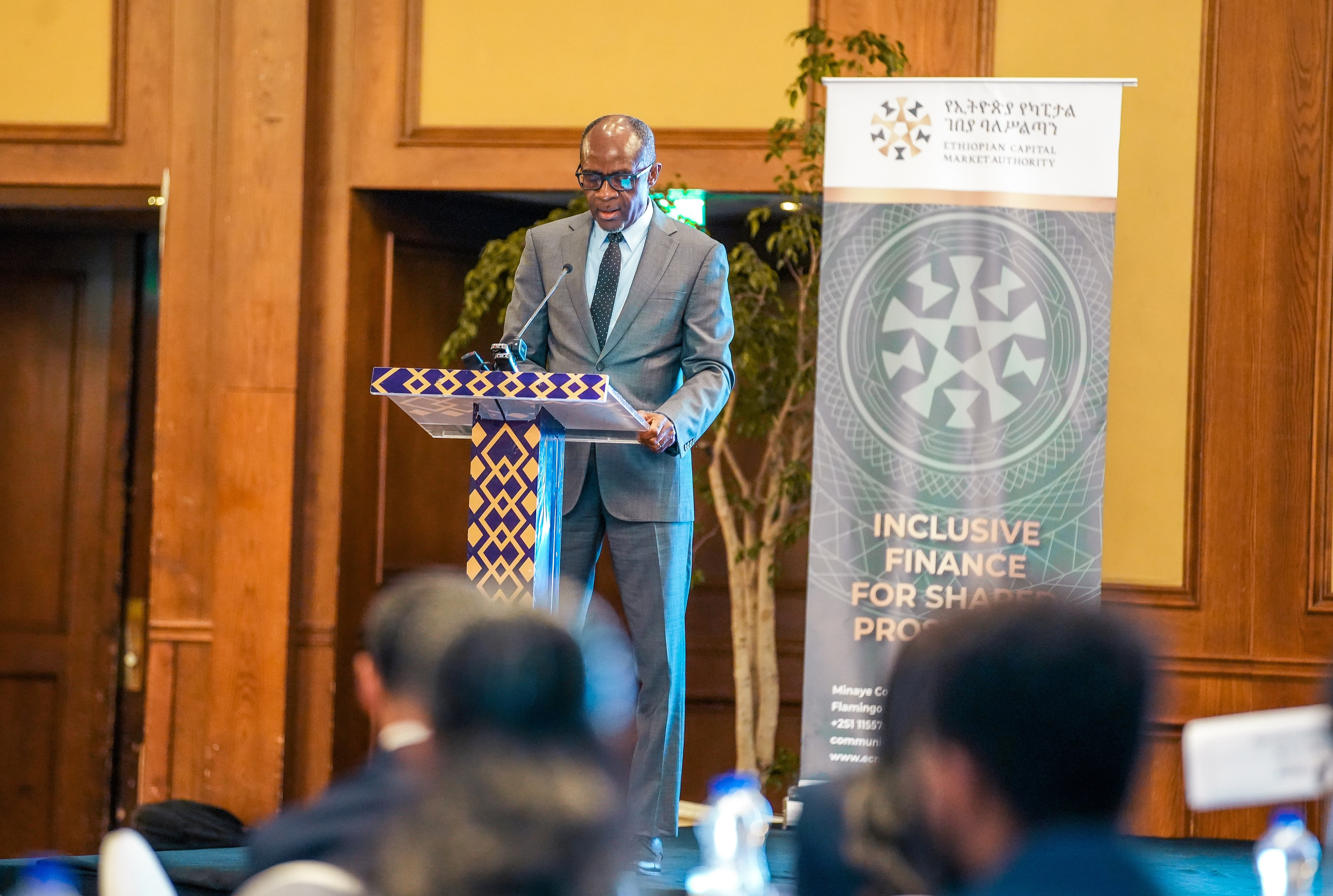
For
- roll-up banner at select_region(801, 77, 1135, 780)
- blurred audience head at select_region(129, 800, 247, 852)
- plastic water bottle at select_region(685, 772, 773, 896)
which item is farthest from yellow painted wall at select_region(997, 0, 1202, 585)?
plastic water bottle at select_region(685, 772, 773, 896)

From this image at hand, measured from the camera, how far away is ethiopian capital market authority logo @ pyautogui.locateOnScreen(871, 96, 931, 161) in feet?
15.2

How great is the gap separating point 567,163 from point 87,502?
2.65 meters

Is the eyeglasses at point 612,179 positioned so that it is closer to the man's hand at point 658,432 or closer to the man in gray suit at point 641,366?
the man in gray suit at point 641,366

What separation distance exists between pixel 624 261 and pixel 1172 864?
2.42 metres

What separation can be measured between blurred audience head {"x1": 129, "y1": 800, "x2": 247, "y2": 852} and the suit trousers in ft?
6.22

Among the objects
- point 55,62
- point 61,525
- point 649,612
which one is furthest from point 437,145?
point 649,612

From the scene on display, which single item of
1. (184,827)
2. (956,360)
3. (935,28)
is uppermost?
(935,28)

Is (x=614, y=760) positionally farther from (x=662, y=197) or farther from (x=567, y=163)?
(x=567, y=163)

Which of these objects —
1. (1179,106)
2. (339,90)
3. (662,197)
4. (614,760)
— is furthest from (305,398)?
(614,760)

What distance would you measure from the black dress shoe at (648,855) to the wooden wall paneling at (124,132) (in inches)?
145

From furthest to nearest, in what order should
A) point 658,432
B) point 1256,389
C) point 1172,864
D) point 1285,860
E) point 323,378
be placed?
1. point 323,378
2. point 1256,389
3. point 1172,864
4. point 658,432
5. point 1285,860

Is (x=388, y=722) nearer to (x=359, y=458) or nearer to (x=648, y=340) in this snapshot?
(x=648, y=340)

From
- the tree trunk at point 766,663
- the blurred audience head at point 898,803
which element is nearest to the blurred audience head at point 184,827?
the tree trunk at point 766,663

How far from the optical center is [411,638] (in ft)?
4.76
